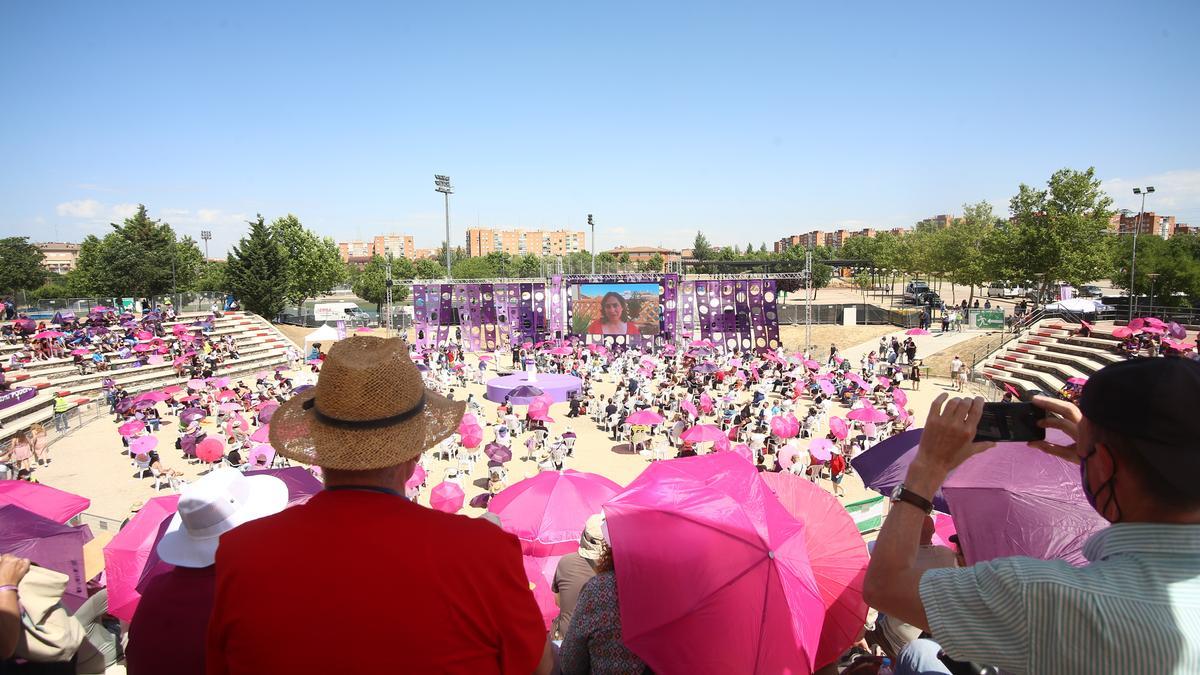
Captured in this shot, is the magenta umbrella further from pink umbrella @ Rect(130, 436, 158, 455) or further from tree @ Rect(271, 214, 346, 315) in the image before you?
tree @ Rect(271, 214, 346, 315)

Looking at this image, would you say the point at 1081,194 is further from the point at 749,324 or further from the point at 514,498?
the point at 514,498

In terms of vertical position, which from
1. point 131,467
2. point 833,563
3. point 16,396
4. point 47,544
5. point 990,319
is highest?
point 833,563

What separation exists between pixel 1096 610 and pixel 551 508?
5.88 m

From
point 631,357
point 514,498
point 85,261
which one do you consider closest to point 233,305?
point 85,261

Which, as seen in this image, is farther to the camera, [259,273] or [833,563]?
[259,273]

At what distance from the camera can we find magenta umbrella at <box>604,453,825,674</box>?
8.99ft

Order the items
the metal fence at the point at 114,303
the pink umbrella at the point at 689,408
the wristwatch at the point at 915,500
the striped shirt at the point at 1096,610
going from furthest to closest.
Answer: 1. the metal fence at the point at 114,303
2. the pink umbrella at the point at 689,408
3. the wristwatch at the point at 915,500
4. the striped shirt at the point at 1096,610

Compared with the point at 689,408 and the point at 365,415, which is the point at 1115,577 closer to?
the point at 365,415

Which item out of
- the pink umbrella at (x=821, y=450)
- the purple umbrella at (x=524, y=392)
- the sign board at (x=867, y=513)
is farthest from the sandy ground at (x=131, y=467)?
the sign board at (x=867, y=513)

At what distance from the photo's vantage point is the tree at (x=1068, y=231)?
34.8 m

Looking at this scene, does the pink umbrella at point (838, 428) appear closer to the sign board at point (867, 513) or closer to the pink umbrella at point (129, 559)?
the sign board at point (867, 513)

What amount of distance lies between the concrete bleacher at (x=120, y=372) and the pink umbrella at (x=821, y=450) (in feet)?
61.8

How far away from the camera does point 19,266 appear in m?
45.8

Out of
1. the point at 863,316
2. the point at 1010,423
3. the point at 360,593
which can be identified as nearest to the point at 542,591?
the point at 360,593
